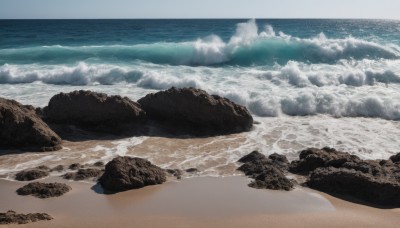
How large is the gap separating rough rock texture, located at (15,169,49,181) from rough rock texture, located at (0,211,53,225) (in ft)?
4.73

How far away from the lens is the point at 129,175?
644 cm

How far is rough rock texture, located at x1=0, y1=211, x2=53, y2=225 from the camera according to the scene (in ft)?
16.8

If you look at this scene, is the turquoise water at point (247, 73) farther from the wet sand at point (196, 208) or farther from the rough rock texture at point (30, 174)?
the rough rock texture at point (30, 174)

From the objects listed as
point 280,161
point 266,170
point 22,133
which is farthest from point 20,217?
point 280,161

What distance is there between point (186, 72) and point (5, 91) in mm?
6955

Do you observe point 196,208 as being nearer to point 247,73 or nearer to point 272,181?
point 272,181

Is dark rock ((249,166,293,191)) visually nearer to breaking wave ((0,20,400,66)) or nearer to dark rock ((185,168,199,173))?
dark rock ((185,168,199,173))

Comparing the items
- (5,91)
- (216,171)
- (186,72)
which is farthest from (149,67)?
(216,171)

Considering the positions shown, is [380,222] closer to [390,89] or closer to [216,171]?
[216,171]

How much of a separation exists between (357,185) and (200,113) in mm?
4097

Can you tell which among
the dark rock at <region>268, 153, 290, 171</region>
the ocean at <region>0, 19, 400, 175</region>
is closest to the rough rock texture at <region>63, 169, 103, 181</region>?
the ocean at <region>0, 19, 400, 175</region>

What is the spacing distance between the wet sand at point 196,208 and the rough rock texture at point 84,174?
21 centimetres

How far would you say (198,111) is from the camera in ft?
31.6

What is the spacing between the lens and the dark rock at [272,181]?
651 centimetres
